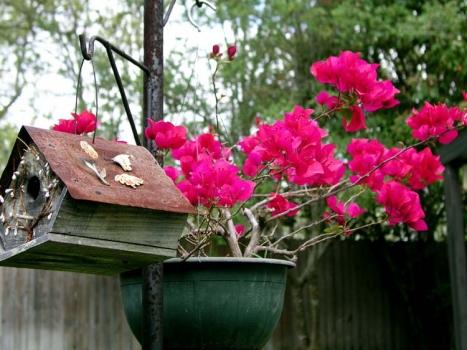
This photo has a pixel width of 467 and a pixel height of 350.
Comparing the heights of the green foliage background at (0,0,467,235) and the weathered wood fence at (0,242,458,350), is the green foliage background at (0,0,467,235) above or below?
above

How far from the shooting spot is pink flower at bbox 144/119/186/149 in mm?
1735

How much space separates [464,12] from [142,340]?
4.76 m

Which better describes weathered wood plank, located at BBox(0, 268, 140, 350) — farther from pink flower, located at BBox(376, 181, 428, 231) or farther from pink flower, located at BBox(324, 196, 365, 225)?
pink flower, located at BBox(376, 181, 428, 231)

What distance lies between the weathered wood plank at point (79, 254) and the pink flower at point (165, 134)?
319mm

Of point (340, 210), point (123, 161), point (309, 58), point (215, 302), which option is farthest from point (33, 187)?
point (309, 58)

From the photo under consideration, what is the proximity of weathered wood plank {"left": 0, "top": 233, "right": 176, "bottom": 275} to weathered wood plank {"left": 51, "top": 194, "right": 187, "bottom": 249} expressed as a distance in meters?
0.01

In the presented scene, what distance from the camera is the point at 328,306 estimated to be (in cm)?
629

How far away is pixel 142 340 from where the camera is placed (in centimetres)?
161

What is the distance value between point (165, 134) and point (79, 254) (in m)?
0.43

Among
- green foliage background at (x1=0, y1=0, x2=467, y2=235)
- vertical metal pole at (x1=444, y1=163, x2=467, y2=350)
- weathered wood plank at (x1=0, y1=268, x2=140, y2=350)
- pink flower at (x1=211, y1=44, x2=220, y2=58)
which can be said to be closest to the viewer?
pink flower at (x1=211, y1=44, x2=220, y2=58)

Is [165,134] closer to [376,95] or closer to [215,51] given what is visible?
[215,51]

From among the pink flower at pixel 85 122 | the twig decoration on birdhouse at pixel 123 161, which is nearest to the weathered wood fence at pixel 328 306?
the pink flower at pixel 85 122

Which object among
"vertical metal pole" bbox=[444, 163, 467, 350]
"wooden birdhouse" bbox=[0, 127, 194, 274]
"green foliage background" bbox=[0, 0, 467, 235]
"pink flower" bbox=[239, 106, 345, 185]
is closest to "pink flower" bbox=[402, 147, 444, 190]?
"pink flower" bbox=[239, 106, 345, 185]

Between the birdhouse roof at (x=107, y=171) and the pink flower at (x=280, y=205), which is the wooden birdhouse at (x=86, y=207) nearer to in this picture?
the birdhouse roof at (x=107, y=171)
